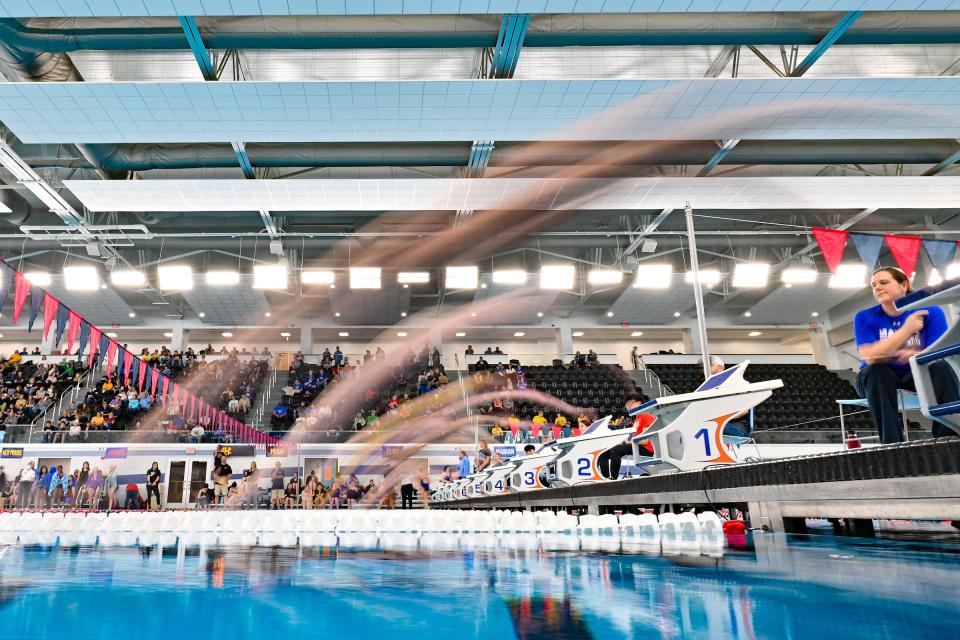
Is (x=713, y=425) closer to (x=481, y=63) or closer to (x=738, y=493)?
(x=738, y=493)

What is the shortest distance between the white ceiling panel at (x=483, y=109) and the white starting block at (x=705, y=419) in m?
5.33

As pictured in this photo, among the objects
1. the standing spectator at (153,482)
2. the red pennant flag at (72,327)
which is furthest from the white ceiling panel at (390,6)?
the standing spectator at (153,482)

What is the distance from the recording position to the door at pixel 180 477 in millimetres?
17391

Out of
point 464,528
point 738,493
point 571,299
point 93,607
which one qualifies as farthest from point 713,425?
point 571,299

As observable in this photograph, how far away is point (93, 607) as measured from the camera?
1781 mm

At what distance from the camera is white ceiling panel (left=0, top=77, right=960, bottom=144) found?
8.21 m

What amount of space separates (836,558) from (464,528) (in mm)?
3941

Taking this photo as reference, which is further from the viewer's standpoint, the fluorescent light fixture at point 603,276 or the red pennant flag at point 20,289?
the fluorescent light fixture at point 603,276

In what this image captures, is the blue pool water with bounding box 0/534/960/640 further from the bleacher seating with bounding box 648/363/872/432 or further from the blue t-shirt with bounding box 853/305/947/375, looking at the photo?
the bleacher seating with bounding box 648/363/872/432

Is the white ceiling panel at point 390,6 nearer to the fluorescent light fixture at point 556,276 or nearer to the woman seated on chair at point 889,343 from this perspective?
the woman seated on chair at point 889,343

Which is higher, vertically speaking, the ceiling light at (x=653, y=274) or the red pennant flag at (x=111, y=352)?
the ceiling light at (x=653, y=274)

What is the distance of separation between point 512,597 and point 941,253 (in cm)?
1078

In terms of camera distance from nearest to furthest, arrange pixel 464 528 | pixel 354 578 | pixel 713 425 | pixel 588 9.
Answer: pixel 354 578 → pixel 713 425 → pixel 464 528 → pixel 588 9

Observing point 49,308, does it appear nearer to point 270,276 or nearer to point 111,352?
point 111,352
